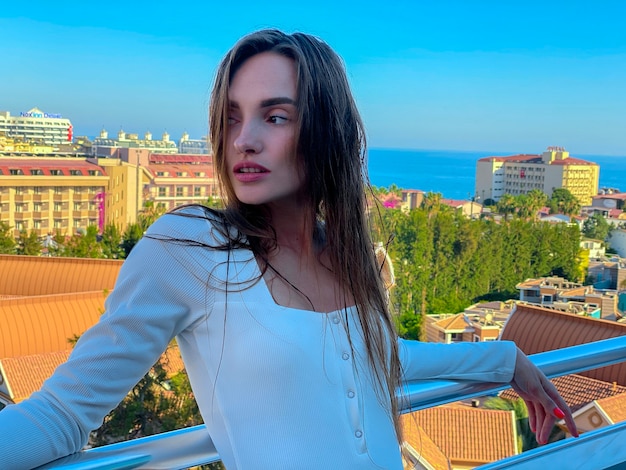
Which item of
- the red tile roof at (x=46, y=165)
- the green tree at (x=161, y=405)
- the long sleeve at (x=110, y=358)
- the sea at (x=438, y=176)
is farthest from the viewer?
the sea at (x=438, y=176)

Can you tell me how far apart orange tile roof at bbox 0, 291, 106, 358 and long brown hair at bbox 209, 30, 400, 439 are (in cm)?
886

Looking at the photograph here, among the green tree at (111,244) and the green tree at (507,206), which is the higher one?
the green tree at (507,206)

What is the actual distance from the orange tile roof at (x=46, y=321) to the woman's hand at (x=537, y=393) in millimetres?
8743

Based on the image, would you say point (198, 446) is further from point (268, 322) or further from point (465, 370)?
point (465, 370)

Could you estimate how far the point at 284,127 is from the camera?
55 centimetres

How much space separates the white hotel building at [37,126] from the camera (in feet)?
174

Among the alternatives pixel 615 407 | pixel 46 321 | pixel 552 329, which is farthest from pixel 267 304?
pixel 46 321

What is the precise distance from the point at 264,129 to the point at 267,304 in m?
0.13

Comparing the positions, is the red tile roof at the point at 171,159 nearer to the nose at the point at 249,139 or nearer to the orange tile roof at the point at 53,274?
the orange tile roof at the point at 53,274

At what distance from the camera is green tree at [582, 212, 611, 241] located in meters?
23.7

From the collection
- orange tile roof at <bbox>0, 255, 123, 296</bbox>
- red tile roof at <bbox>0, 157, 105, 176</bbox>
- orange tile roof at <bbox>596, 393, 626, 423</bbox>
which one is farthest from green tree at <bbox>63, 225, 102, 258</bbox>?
orange tile roof at <bbox>596, 393, 626, 423</bbox>

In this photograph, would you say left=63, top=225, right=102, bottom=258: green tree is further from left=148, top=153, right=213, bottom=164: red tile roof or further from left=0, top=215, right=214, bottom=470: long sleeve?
left=148, top=153, right=213, bottom=164: red tile roof

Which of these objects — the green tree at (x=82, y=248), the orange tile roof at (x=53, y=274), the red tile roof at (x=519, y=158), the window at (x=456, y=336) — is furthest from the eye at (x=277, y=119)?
the red tile roof at (x=519, y=158)

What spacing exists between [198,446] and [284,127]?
25 centimetres
